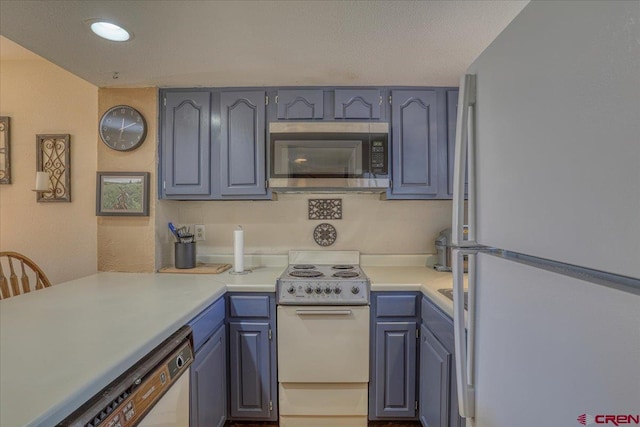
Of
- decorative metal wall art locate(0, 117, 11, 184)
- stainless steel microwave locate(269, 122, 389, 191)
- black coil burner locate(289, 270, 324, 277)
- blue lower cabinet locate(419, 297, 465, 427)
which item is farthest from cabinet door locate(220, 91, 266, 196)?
decorative metal wall art locate(0, 117, 11, 184)

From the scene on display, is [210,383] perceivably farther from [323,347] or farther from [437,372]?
[437,372]

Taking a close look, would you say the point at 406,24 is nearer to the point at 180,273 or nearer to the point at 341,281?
the point at 341,281

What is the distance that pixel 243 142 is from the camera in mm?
2148

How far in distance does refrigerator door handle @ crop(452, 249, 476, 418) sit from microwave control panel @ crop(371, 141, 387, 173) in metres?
1.23

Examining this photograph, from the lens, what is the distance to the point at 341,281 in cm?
186

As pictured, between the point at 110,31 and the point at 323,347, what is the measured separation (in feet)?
6.50

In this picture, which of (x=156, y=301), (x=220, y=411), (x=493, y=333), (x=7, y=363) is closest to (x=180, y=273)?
(x=156, y=301)

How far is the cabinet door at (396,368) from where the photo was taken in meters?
1.86

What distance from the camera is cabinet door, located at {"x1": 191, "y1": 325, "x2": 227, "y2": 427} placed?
4.69 ft

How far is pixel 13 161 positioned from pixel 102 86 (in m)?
0.99

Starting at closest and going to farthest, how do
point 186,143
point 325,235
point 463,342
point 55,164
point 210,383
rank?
point 463,342, point 210,383, point 186,143, point 55,164, point 325,235

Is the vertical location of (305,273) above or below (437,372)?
above

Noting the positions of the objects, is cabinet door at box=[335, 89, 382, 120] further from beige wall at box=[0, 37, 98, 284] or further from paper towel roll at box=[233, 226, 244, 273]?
beige wall at box=[0, 37, 98, 284]

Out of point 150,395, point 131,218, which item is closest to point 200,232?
point 131,218
